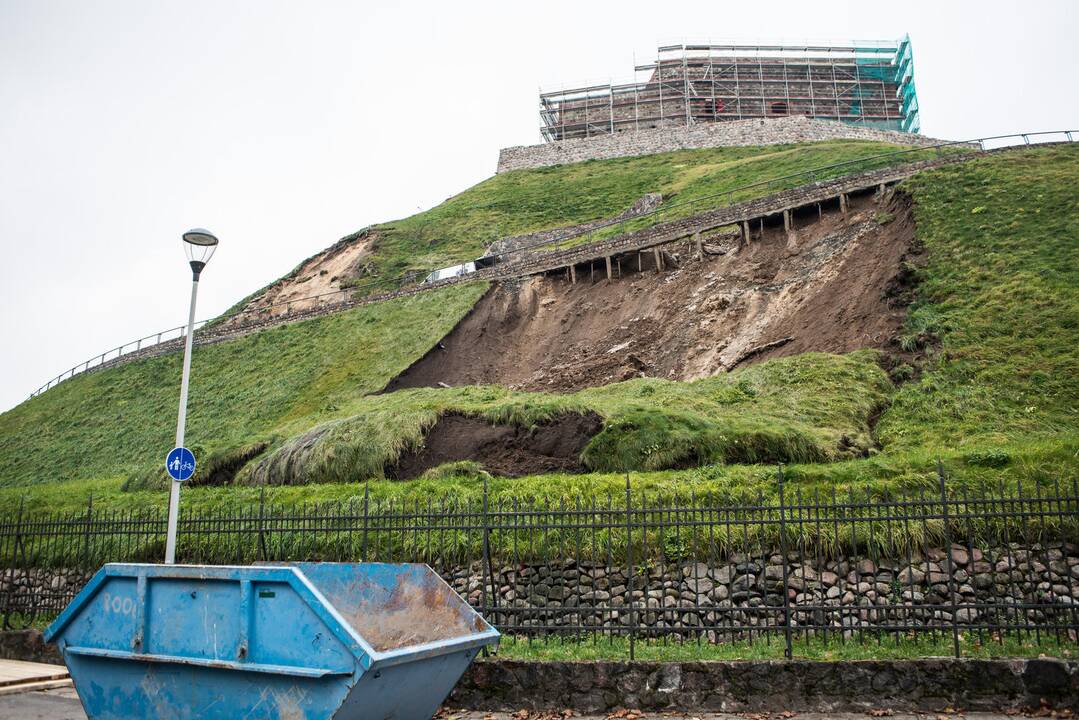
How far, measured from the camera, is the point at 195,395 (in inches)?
1350

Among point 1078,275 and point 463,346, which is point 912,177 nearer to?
point 1078,275

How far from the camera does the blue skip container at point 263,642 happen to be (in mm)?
5938

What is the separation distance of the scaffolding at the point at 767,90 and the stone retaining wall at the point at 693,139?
4.60m

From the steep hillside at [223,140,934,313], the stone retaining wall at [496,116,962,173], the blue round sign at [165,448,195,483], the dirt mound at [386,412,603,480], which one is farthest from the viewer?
the stone retaining wall at [496,116,962,173]

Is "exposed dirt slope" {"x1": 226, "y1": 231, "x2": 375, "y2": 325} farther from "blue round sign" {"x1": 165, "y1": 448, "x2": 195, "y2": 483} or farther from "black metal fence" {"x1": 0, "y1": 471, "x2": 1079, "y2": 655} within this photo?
"black metal fence" {"x1": 0, "y1": 471, "x2": 1079, "y2": 655}

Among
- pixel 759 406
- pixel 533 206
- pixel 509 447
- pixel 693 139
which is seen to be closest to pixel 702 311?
pixel 759 406

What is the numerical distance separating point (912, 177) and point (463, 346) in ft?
56.1

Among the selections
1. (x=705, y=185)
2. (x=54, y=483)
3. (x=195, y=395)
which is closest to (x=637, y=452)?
(x=54, y=483)

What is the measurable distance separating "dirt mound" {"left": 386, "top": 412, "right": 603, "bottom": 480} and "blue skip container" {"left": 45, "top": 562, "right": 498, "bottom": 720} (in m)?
8.44

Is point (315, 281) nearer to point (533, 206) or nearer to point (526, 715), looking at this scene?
point (533, 206)

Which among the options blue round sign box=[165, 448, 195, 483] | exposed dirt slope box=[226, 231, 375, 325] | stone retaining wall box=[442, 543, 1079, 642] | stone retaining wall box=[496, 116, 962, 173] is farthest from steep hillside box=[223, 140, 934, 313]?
blue round sign box=[165, 448, 195, 483]

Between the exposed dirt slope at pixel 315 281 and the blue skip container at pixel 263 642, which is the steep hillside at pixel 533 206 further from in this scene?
the blue skip container at pixel 263 642

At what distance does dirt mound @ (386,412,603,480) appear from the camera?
16.2 meters

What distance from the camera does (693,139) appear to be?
64.8 meters
